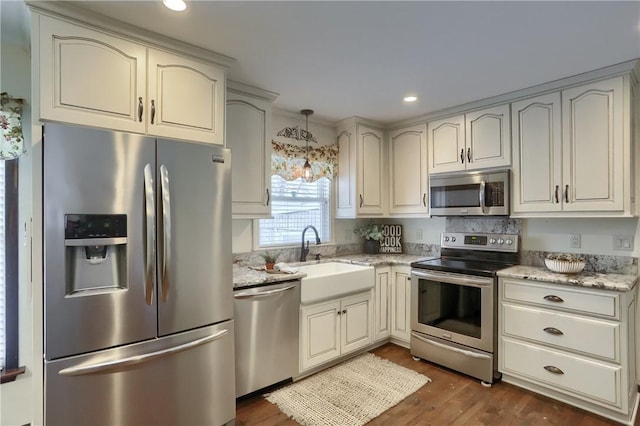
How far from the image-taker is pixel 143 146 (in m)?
1.79

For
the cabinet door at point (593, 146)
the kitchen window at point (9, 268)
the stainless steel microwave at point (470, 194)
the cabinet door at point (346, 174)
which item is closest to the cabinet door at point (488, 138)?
the stainless steel microwave at point (470, 194)

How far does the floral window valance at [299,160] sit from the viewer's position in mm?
3320

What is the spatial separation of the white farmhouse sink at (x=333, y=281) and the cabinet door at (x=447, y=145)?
1.25 meters

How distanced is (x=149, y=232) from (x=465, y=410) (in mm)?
2392

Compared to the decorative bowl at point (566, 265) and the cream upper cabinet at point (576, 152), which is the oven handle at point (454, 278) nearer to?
the decorative bowl at point (566, 265)

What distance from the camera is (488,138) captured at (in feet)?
10.0

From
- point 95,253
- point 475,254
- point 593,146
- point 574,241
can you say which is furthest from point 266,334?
point 593,146

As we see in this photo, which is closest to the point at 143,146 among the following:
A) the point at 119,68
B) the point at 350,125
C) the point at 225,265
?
the point at 119,68

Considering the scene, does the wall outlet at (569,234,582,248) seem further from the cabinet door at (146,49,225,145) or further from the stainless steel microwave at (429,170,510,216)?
the cabinet door at (146,49,225,145)

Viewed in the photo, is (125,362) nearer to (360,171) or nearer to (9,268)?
(9,268)

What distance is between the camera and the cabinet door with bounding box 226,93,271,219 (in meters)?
2.65

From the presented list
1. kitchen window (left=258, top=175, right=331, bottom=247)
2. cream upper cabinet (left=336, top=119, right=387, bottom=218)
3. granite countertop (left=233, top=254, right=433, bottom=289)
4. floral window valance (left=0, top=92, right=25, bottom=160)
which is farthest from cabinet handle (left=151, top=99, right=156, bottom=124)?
cream upper cabinet (left=336, top=119, right=387, bottom=218)

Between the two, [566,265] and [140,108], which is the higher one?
[140,108]

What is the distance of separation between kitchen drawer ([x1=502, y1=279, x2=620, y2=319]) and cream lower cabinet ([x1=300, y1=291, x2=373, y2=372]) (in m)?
1.23
